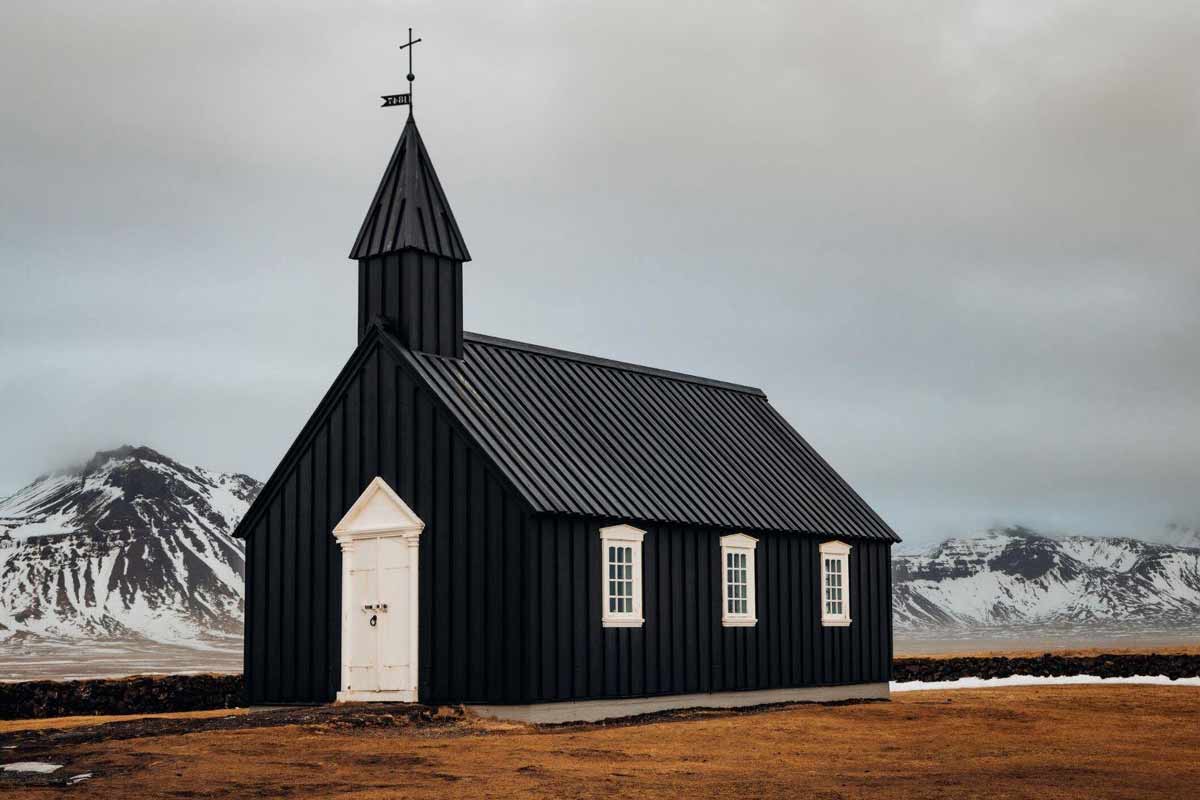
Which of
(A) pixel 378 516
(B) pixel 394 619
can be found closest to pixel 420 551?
(A) pixel 378 516

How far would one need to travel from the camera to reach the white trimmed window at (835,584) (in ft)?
113

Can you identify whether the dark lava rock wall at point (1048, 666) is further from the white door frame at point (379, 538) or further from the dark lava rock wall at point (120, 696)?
the white door frame at point (379, 538)

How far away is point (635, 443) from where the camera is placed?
1246 inches

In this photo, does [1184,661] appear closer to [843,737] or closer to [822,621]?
[822,621]

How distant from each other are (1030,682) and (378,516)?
2369cm

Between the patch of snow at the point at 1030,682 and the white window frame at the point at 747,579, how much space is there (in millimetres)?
11595

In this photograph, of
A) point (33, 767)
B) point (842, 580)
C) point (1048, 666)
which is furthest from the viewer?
point (1048, 666)

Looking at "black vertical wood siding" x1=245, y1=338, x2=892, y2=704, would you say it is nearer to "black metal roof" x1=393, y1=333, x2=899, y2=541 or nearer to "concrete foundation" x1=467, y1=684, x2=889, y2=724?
"concrete foundation" x1=467, y1=684, x2=889, y2=724

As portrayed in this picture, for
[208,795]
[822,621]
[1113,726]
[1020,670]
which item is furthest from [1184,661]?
[208,795]

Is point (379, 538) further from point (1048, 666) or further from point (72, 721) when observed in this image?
point (1048, 666)

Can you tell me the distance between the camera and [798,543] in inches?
1325

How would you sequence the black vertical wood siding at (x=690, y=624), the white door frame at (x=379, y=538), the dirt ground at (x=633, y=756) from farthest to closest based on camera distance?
the white door frame at (x=379, y=538)
the black vertical wood siding at (x=690, y=624)
the dirt ground at (x=633, y=756)

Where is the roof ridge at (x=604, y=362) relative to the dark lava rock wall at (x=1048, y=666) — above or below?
above

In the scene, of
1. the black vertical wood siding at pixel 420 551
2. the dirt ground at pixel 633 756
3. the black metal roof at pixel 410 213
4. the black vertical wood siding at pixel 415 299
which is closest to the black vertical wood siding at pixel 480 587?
the black vertical wood siding at pixel 420 551
